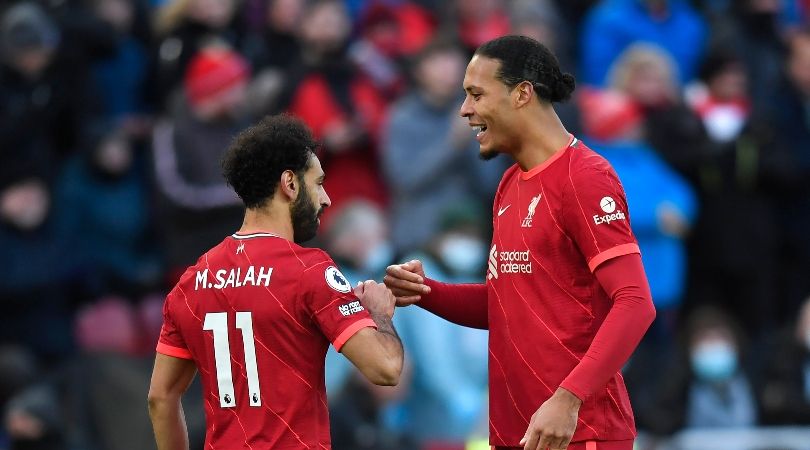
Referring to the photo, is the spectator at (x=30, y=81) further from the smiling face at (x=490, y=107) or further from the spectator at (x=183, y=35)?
the smiling face at (x=490, y=107)

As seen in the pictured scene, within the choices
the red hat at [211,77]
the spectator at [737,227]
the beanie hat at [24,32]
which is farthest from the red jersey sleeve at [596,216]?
the beanie hat at [24,32]

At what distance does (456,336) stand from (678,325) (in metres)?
1.80

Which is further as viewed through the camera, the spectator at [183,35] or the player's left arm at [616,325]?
the spectator at [183,35]

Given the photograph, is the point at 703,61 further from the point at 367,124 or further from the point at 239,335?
the point at 239,335

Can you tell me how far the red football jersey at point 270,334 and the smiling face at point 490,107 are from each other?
2.63ft

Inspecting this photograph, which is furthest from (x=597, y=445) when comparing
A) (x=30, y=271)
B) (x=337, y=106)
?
(x=30, y=271)

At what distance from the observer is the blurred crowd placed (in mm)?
10648

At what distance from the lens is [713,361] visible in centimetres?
1095

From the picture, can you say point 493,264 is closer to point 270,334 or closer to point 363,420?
point 270,334

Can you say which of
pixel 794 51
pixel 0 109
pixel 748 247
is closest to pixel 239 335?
pixel 0 109

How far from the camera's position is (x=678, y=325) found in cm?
1164

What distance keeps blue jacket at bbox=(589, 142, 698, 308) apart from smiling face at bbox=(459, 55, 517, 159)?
4.84 metres

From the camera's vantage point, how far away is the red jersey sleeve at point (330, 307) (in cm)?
569

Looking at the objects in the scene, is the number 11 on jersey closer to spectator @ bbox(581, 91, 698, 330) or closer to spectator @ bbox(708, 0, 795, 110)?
spectator @ bbox(581, 91, 698, 330)
